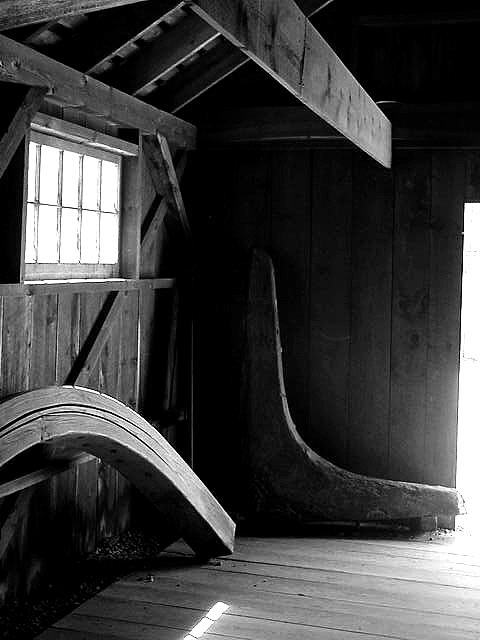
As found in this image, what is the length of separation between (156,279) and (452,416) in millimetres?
2062

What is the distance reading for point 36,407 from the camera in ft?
11.4

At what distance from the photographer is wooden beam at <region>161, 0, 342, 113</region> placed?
530 centimetres

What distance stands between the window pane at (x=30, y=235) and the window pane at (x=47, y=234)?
7 centimetres

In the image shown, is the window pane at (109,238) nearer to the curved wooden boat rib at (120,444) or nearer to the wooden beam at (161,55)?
the wooden beam at (161,55)

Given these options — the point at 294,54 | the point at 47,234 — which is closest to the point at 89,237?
the point at 47,234

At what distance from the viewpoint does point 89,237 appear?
15.3 feet

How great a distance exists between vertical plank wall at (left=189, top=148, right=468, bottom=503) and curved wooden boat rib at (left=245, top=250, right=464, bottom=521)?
0.81 feet

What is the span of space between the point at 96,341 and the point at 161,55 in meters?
1.56

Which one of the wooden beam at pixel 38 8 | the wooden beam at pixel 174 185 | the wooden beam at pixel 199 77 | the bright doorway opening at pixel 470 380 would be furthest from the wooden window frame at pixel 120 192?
the bright doorway opening at pixel 470 380

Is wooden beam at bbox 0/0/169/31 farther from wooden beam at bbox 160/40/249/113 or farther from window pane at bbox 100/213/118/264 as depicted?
wooden beam at bbox 160/40/249/113

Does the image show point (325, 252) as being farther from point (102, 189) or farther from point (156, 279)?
point (102, 189)

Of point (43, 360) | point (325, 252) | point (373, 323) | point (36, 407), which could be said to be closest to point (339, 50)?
point (325, 252)

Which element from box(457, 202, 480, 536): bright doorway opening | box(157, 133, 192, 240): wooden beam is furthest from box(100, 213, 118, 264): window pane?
box(457, 202, 480, 536): bright doorway opening

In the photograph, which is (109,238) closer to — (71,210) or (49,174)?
(71,210)
